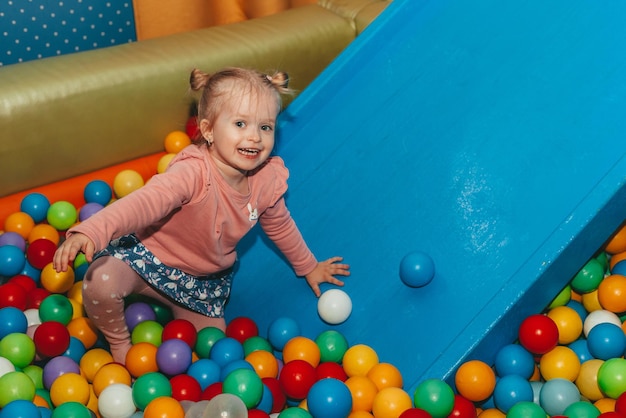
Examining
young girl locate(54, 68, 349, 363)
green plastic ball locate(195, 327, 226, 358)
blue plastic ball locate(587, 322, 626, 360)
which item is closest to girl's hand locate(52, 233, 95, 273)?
young girl locate(54, 68, 349, 363)

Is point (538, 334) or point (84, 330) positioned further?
point (84, 330)

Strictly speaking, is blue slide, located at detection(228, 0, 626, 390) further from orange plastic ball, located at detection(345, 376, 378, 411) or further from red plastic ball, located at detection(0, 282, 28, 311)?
red plastic ball, located at detection(0, 282, 28, 311)

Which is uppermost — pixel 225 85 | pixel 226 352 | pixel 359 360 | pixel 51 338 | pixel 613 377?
pixel 225 85

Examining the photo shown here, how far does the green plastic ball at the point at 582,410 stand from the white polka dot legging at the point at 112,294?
803mm

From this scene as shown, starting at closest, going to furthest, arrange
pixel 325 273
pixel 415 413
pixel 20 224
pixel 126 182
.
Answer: pixel 415 413 → pixel 325 273 → pixel 20 224 → pixel 126 182

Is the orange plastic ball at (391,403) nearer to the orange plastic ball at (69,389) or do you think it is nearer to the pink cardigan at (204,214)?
the pink cardigan at (204,214)

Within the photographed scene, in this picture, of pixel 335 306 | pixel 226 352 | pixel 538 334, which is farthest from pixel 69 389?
pixel 538 334

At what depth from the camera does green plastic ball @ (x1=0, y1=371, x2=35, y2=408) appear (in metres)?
1.54

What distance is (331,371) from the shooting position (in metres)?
1.62

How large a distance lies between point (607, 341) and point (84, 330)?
1.03 metres

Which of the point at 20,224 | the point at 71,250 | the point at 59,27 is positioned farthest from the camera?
the point at 59,27

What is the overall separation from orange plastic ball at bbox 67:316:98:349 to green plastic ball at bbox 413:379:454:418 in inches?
27.3

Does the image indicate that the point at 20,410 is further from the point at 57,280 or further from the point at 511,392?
the point at 511,392

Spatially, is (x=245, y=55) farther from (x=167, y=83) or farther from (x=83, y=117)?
(x=83, y=117)
